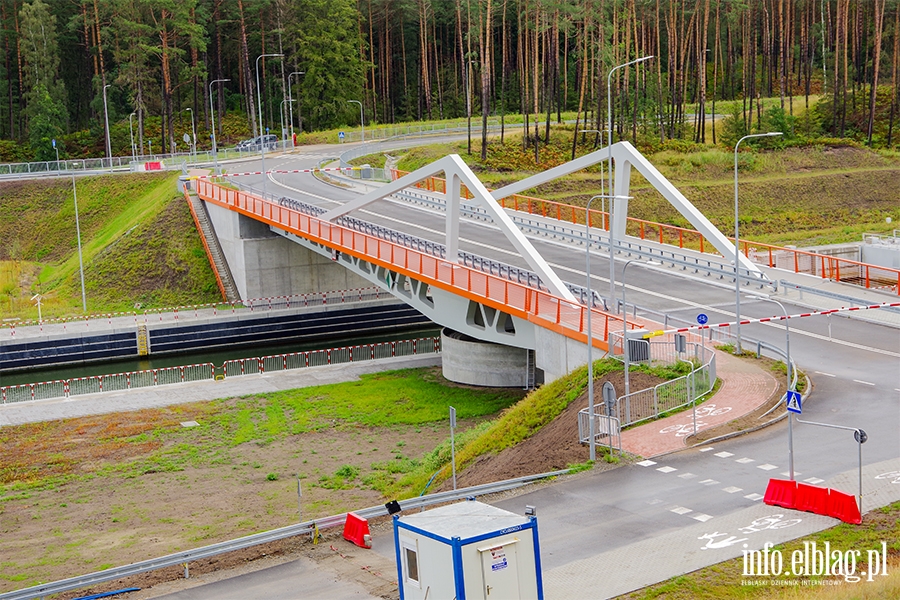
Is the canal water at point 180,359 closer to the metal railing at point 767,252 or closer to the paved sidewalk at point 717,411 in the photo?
the metal railing at point 767,252

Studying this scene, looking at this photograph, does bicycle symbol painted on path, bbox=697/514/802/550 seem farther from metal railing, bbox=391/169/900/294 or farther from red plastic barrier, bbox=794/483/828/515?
metal railing, bbox=391/169/900/294

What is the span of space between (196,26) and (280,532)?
265 feet

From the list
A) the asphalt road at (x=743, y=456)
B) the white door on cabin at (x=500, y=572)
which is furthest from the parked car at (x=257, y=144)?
the white door on cabin at (x=500, y=572)

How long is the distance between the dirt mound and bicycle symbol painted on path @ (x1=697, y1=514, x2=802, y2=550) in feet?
17.3

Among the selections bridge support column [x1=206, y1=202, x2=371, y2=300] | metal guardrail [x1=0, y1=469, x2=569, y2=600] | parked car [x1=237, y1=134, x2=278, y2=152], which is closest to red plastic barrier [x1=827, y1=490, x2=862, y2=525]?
metal guardrail [x1=0, y1=469, x2=569, y2=600]

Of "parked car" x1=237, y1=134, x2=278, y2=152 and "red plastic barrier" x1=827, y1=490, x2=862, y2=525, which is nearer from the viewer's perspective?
"red plastic barrier" x1=827, y1=490, x2=862, y2=525

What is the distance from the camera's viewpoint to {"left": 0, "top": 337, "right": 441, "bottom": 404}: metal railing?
148ft

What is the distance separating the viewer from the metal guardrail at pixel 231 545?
695 inches

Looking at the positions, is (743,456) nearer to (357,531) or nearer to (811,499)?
(811,499)

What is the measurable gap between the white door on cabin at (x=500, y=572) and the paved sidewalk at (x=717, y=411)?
951cm

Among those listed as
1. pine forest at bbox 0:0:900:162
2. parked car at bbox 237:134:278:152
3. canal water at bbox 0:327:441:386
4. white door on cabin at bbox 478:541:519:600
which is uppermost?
pine forest at bbox 0:0:900:162

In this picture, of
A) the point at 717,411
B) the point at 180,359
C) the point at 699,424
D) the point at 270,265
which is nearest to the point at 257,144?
the point at 270,265

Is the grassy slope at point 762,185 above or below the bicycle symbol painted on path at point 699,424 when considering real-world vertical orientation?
above

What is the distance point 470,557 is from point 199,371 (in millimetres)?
37563
